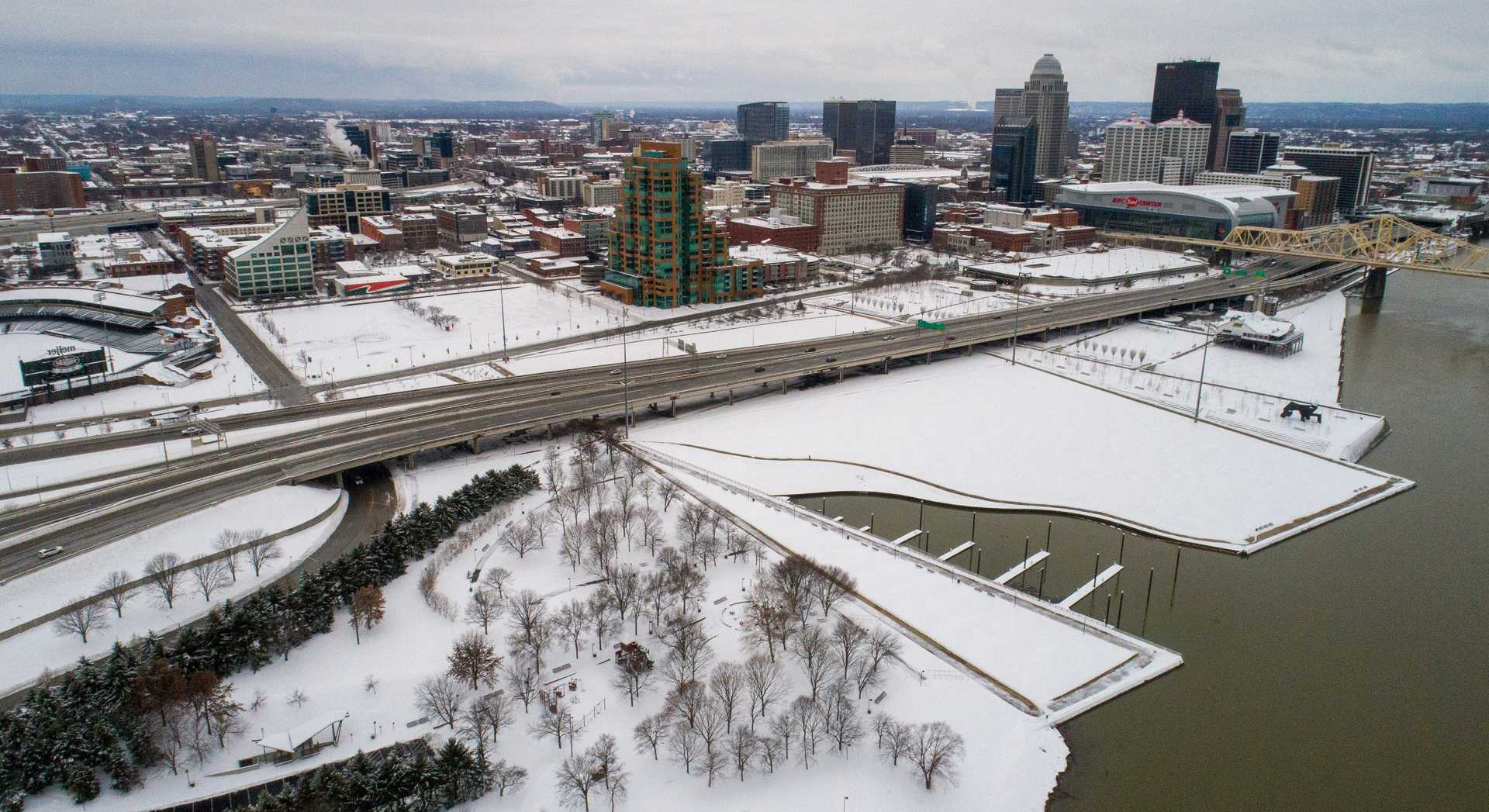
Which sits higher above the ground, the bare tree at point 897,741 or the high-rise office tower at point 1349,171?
the high-rise office tower at point 1349,171

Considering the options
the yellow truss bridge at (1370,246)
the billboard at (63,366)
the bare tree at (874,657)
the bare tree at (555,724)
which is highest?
the yellow truss bridge at (1370,246)

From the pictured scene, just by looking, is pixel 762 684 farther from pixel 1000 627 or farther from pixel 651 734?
pixel 1000 627

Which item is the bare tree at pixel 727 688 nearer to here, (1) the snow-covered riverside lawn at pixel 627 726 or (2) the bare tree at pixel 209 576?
(1) the snow-covered riverside lawn at pixel 627 726

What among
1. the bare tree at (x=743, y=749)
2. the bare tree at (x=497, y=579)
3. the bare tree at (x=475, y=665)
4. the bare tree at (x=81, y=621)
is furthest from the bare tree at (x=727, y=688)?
the bare tree at (x=81, y=621)

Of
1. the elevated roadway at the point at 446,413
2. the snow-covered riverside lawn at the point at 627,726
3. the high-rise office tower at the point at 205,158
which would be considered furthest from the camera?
the high-rise office tower at the point at 205,158

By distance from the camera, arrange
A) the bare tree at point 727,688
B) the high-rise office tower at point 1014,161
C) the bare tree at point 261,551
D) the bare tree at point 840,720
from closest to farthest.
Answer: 1. the bare tree at point 840,720
2. the bare tree at point 727,688
3. the bare tree at point 261,551
4. the high-rise office tower at point 1014,161

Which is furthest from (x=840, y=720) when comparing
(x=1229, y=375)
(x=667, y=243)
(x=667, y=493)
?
(x=667, y=243)

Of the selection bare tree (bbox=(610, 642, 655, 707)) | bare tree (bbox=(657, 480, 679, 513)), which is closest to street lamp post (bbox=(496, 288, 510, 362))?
bare tree (bbox=(657, 480, 679, 513))

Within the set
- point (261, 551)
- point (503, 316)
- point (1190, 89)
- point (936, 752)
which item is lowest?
point (936, 752)
